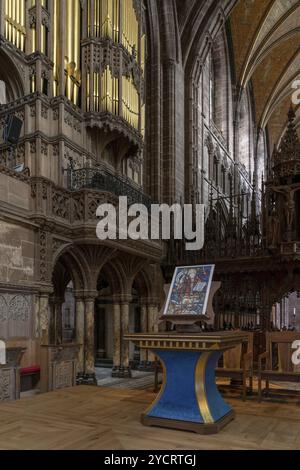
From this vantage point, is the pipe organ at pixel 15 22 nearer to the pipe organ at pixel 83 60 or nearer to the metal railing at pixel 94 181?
the pipe organ at pixel 83 60

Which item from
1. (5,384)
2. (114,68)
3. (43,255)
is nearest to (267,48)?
(114,68)

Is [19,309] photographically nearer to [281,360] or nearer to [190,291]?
[190,291]

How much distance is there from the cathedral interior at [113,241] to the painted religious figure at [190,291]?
13.6 inches

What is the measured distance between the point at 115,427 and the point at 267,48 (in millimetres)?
22741

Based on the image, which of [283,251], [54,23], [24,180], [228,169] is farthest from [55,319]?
[228,169]

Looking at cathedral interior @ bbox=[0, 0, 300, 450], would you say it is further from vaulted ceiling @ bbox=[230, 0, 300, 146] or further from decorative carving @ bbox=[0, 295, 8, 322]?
vaulted ceiling @ bbox=[230, 0, 300, 146]

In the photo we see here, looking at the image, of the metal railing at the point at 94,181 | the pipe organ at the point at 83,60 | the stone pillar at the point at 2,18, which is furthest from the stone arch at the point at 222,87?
the stone pillar at the point at 2,18

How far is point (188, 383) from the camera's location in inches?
206

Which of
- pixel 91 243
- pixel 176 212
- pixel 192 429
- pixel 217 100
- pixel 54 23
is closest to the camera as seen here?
pixel 192 429

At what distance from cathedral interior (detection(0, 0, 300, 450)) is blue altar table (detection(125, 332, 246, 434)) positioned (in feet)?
0.52

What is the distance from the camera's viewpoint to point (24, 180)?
923 cm

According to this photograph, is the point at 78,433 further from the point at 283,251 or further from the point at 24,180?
the point at 283,251

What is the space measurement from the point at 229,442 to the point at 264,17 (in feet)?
69.3

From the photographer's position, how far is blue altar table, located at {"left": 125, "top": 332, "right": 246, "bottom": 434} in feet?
16.4
